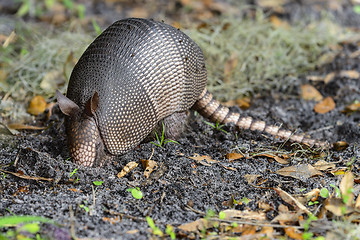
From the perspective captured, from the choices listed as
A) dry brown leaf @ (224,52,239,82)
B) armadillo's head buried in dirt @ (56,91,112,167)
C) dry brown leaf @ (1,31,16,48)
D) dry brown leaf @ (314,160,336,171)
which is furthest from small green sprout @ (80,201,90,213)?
dry brown leaf @ (1,31,16,48)

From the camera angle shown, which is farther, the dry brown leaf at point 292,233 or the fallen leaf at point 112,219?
the fallen leaf at point 112,219

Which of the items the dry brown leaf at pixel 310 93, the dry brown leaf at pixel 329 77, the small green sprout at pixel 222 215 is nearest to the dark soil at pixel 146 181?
the small green sprout at pixel 222 215

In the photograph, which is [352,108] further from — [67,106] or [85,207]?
[85,207]

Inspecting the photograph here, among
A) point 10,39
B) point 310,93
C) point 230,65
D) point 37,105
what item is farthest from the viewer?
point 10,39

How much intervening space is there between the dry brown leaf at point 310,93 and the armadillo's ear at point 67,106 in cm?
353

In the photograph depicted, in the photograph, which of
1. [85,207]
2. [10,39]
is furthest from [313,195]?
[10,39]

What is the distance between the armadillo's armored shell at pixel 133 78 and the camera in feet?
12.3

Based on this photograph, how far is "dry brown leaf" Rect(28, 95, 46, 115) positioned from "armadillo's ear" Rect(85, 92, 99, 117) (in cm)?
194

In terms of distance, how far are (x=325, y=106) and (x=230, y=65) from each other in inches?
62.0

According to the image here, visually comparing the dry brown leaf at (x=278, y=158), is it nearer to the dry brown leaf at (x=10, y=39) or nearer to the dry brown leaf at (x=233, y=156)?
the dry brown leaf at (x=233, y=156)

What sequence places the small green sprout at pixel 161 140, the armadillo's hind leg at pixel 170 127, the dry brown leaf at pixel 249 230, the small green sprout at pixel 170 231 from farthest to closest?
1. the armadillo's hind leg at pixel 170 127
2. the small green sprout at pixel 161 140
3. the dry brown leaf at pixel 249 230
4. the small green sprout at pixel 170 231

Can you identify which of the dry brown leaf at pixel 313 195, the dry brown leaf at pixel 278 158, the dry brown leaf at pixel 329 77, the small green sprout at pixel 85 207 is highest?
the dry brown leaf at pixel 329 77

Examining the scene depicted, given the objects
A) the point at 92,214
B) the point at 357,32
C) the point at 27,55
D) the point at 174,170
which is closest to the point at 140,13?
the point at 27,55

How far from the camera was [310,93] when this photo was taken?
5.83 meters
